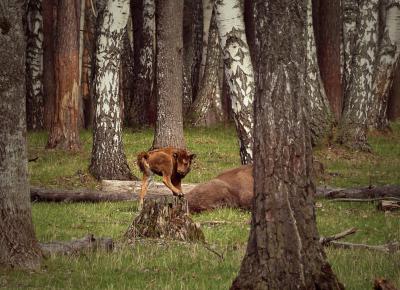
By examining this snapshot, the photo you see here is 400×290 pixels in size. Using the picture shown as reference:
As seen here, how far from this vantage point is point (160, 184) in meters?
16.4

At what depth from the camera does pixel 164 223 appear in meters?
11.9

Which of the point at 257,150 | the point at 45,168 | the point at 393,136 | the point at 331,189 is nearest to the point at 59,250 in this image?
the point at 257,150

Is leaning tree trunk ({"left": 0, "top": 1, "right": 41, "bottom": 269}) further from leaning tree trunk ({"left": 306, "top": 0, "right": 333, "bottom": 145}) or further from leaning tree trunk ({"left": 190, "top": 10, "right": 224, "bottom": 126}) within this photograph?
leaning tree trunk ({"left": 190, "top": 10, "right": 224, "bottom": 126})

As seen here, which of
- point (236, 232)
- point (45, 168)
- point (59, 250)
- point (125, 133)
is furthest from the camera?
point (125, 133)

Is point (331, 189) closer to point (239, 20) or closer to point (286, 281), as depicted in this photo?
point (239, 20)

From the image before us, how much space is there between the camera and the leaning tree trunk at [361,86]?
2422 centimetres

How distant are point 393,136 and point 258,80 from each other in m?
21.2

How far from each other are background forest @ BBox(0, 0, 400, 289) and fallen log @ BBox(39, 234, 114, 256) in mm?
156

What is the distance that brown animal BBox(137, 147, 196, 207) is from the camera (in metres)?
13.7

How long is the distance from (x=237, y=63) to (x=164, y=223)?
637cm

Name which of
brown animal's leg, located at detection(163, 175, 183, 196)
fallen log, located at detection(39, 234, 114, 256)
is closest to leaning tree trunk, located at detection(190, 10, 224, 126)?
brown animal's leg, located at detection(163, 175, 183, 196)

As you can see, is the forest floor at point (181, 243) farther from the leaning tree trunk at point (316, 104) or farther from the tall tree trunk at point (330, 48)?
the tall tree trunk at point (330, 48)

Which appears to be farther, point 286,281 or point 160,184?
point 160,184

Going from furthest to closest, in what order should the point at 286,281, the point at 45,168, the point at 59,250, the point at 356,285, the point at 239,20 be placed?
the point at 45,168
the point at 239,20
the point at 59,250
the point at 356,285
the point at 286,281
